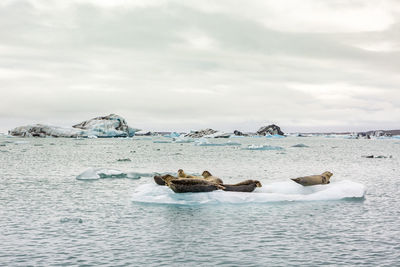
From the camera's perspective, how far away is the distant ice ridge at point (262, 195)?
16391mm

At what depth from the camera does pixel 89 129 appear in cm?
16500

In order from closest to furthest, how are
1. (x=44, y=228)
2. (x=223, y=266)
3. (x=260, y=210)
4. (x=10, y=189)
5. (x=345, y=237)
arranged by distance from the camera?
(x=223, y=266) → (x=345, y=237) → (x=44, y=228) → (x=260, y=210) → (x=10, y=189)

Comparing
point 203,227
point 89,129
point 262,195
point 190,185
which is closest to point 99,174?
point 190,185

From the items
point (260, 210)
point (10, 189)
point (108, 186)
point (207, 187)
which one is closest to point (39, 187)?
point (10, 189)

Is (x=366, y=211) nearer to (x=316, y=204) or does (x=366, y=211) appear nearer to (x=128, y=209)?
(x=316, y=204)

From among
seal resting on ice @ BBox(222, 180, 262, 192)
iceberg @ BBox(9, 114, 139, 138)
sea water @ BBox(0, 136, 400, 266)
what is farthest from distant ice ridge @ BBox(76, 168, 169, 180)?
iceberg @ BBox(9, 114, 139, 138)

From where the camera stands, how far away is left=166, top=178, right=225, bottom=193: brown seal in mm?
16250

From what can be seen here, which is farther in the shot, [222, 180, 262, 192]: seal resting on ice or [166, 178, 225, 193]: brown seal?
[222, 180, 262, 192]: seal resting on ice

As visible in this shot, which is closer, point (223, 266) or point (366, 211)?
point (223, 266)

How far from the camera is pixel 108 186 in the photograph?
918 inches

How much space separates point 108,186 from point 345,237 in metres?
14.6

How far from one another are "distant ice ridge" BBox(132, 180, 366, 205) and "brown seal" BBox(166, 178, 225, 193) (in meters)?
0.17

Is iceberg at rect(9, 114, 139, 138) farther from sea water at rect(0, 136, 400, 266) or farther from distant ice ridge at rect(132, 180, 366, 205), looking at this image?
distant ice ridge at rect(132, 180, 366, 205)

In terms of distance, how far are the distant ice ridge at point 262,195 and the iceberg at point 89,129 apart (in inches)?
5874
